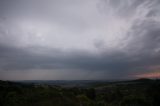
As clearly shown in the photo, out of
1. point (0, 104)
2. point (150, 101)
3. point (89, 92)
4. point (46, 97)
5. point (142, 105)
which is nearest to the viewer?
point (0, 104)

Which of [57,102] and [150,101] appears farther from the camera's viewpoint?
[150,101]

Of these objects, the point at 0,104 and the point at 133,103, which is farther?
the point at 133,103

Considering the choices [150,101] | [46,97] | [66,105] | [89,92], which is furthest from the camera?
[89,92]

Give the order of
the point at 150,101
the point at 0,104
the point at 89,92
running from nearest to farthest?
1. the point at 0,104
2. the point at 150,101
3. the point at 89,92

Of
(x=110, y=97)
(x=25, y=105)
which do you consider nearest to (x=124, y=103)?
(x=110, y=97)

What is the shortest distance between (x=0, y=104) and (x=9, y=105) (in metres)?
0.99

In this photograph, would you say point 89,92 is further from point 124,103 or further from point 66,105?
point 66,105

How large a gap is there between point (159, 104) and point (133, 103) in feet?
22.8

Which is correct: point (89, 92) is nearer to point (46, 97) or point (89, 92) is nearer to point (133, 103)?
point (133, 103)

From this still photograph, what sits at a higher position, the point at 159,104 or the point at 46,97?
the point at 46,97

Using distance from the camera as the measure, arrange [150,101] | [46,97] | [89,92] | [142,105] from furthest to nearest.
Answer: [89,92] < [150,101] < [142,105] < [46,97]

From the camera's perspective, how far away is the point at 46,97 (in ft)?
84.0

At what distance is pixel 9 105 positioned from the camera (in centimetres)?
2159

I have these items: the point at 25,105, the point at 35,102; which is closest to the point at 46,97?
the point at 35,102
